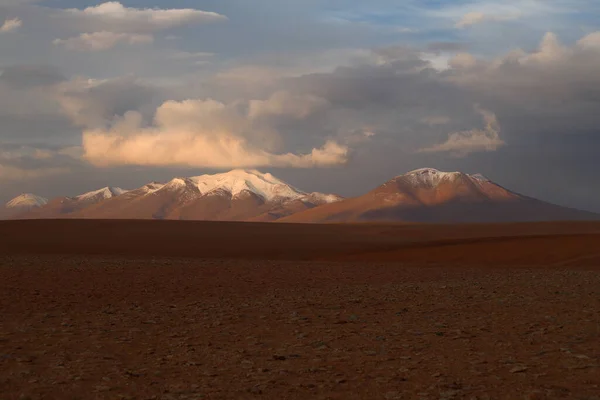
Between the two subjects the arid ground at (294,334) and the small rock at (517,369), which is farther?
the small rock at (517,369)

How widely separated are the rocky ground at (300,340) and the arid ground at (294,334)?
3cm

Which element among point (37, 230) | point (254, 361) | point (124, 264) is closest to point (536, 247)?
point (124, 264)

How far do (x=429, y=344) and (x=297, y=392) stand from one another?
11.6ft

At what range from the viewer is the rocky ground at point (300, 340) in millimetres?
8609

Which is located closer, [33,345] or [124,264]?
[33,345]

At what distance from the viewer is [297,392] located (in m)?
8.38

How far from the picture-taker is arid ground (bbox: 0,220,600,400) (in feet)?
28.4

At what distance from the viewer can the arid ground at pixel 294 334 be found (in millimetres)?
8664

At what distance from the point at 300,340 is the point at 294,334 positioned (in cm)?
60

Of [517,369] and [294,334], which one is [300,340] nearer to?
[294,334]

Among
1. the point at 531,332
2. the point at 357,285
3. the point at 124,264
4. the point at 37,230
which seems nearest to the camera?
the point at 531,332

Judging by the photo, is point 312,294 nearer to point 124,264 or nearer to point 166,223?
point 124,264

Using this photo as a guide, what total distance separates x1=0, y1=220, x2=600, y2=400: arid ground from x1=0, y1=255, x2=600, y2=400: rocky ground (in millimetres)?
32

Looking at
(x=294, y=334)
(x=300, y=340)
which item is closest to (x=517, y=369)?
(x=300, y=340)
